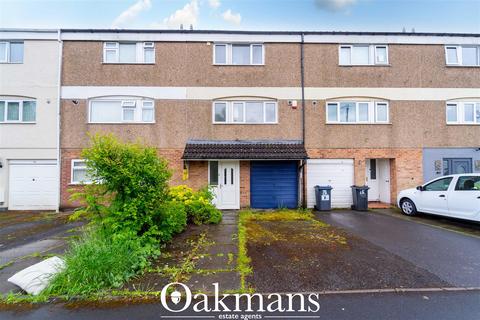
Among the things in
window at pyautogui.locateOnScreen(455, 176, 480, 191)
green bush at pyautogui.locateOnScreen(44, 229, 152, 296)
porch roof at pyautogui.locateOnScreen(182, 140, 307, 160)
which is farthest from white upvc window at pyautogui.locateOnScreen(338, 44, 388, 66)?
green bush at pyautogui.locateOnScreen(44, 229, 152, 296)

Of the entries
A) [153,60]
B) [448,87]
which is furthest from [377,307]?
[448,87]

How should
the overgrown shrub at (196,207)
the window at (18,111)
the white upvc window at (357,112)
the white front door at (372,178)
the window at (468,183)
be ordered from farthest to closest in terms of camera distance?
the white front door at (372,178)
the white upvc window at (357,112)
the window at (18,111)
the overgrown shrub at (196,207)
the window at (468,183)

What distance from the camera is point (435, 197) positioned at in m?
8.08

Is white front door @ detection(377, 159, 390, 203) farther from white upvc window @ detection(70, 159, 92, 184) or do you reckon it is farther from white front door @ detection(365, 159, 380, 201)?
white upvc window @ detection(70, 159, 92, 184)

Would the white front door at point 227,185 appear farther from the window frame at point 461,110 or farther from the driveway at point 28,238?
the window frame at point 461,110

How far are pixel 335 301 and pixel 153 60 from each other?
11.5 metres

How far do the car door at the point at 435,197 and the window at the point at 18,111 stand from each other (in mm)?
16823

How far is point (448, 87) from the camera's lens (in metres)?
10.9

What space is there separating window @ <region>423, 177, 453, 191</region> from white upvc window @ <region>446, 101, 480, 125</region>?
4821 mm

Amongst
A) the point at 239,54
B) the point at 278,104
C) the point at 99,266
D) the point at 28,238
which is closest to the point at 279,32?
the point at 239,54

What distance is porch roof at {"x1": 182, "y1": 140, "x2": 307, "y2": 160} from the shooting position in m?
9.66

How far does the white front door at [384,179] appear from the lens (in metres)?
11.1

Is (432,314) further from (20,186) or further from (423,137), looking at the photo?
(20,186)

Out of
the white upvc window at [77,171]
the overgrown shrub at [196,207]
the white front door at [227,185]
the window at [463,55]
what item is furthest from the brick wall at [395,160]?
the white upvc window at [77,171]
